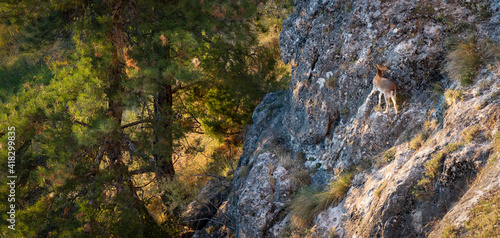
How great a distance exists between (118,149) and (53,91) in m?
2.31

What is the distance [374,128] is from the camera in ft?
17.9

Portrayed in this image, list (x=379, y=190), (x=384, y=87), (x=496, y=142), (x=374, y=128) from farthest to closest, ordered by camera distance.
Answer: (x=374, y=128), (x=384, y=87), (x=379, y=190), (x=496, y=142)

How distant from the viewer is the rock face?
396 cm

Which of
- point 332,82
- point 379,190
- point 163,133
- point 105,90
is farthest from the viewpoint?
point 163,133

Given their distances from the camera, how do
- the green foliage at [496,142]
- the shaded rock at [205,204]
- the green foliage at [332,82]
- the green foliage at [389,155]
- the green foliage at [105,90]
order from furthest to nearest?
the shaded rock at [205,204], the green foliage at [105,90], the green foliage at [332,82], the green foliage at [389,155], the green foliage at [496,142]

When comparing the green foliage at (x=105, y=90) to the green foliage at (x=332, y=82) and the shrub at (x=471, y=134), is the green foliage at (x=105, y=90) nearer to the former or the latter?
the green foliage at (x=332, y=82)

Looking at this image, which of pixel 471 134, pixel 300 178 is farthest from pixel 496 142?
pixel 300 178

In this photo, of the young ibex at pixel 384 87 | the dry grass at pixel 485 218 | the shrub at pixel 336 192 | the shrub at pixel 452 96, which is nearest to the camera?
the dry grass at pixel 485 218

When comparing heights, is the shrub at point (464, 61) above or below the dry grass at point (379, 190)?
above

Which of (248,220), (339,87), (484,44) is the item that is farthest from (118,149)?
(484,44)

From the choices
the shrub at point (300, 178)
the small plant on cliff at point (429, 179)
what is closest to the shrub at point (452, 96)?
the small plant on cliff at point (429, 179)

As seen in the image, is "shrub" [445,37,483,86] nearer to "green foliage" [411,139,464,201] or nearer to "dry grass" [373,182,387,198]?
"green foliage" [411,139,464,201]

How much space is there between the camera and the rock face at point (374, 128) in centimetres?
396

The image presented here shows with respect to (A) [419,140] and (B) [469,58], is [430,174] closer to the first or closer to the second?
(A) [419,140]
